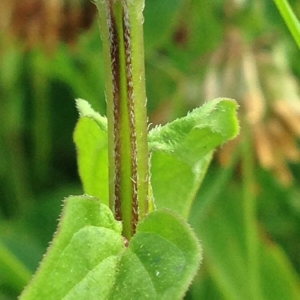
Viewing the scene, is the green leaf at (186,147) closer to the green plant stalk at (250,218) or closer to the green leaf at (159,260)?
the green leaf at (159,260)

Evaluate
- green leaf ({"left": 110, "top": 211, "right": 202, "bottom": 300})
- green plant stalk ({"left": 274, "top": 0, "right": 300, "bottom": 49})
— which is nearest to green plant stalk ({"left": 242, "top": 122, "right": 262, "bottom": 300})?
green plant stalk ({"left": 274, "top": 0, "right": 300, "bottom": 49})

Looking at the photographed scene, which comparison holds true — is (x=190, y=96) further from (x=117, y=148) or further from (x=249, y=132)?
(x=117, y=148)

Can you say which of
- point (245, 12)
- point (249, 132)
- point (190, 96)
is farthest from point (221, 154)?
point (245, 12)

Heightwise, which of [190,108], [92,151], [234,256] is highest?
[190,108]

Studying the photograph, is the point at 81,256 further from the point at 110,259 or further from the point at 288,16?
the point at 288,16

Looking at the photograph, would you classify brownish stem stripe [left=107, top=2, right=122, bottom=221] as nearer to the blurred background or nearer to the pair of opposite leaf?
the pair of opposite leaf

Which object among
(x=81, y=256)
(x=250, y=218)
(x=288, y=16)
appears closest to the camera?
(x=81, y=256)

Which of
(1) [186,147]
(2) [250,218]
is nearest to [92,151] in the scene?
(1) [186,147]

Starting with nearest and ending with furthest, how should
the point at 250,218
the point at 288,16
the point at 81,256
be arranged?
1. the point at 81,256
2. the point at 288,16
3. the point at 250,218
